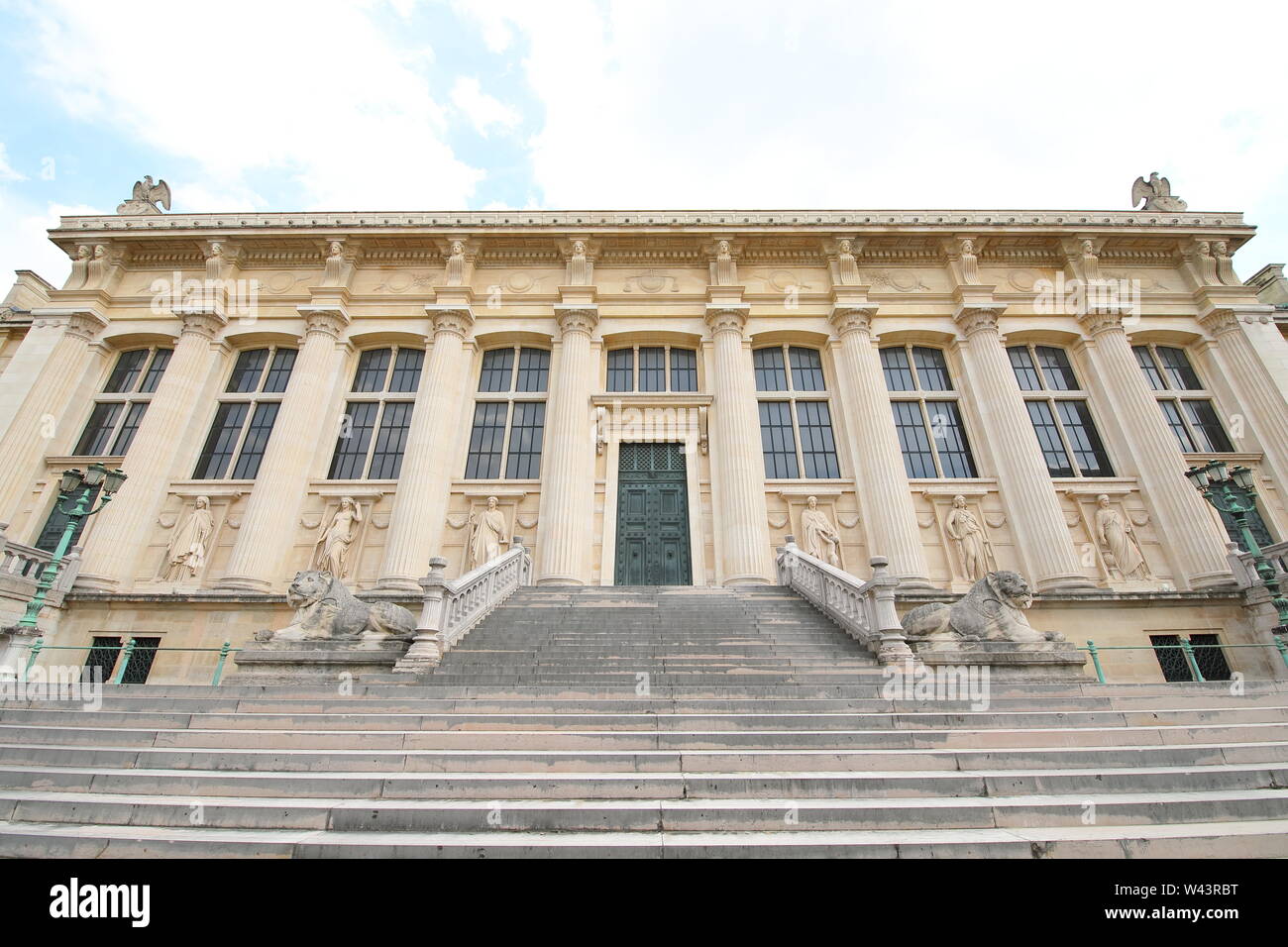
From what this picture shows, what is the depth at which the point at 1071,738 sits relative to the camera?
18.5ft

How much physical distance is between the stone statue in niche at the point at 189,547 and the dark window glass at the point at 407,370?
578cm

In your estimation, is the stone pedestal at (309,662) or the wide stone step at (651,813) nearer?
the wide stone step at (651,813)

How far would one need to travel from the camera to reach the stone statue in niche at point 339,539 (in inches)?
536

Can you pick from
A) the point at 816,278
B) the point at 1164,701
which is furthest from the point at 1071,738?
the point at 816,278

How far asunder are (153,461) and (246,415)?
242 cm

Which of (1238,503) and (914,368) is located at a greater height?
(914,368)

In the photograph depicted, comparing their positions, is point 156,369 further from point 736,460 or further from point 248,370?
point 736,460

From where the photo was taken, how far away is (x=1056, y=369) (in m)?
16.7

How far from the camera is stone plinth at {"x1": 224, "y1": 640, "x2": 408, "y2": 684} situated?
25.9ft

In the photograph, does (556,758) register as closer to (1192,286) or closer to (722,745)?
(722,745)

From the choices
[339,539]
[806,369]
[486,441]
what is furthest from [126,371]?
[806,369]

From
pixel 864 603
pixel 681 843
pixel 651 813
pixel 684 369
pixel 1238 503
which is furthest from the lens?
pixel 684 369

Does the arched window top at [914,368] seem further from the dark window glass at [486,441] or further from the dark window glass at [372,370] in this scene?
the dark window glass at [372,370]

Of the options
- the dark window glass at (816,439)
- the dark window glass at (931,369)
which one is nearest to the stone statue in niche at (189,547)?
the dark window glass at (816,439)
